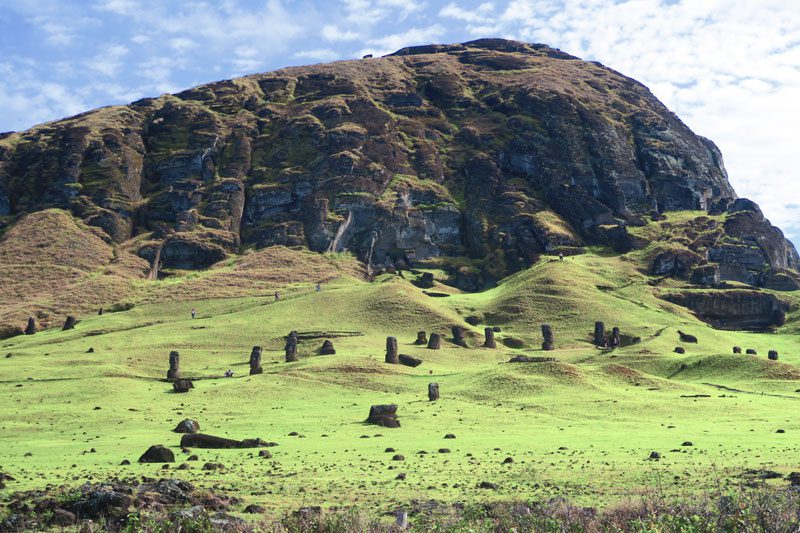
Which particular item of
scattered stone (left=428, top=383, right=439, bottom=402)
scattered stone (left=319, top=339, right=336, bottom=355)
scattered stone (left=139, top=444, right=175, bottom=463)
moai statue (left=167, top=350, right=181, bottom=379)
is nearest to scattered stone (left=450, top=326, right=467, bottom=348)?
scattered stone (left=319, top=339, right=336, bottom=355)

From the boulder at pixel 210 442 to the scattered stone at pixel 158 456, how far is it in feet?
17.3

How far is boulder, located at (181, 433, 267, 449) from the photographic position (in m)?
42.5

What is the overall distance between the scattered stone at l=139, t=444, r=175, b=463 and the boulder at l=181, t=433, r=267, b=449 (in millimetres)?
5287

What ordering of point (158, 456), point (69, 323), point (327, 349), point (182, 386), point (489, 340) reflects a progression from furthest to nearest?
1. point (69, 323)
2. point (489, 340)
3. point (327, 349)
4. point (182, 386)
5. point (158, 456)

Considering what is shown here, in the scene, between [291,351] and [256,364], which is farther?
[291,351]

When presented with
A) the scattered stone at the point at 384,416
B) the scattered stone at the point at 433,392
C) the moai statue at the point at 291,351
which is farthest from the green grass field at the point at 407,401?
the moai statue at the point at 291,351

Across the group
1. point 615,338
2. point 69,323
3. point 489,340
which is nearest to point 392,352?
point 489,340

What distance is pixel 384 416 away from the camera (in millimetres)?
54188

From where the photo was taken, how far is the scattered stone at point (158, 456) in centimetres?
3669

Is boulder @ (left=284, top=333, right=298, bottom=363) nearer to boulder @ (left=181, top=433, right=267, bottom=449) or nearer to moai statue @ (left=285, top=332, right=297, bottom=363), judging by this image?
moai statue @ (left=285, top=332, right=297, bottom=363)

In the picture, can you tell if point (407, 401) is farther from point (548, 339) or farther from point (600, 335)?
point (600, 335)

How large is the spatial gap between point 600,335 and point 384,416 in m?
64.7

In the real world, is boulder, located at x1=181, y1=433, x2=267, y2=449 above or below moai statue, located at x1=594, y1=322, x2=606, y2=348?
below

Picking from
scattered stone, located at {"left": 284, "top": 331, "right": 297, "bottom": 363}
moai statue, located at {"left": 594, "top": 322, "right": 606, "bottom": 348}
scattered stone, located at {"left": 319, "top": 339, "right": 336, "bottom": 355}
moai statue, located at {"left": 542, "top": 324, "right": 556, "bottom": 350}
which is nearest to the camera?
scattered stone, located at {"left": 284, "top": 331, "right": 297, "bottom": 363}
